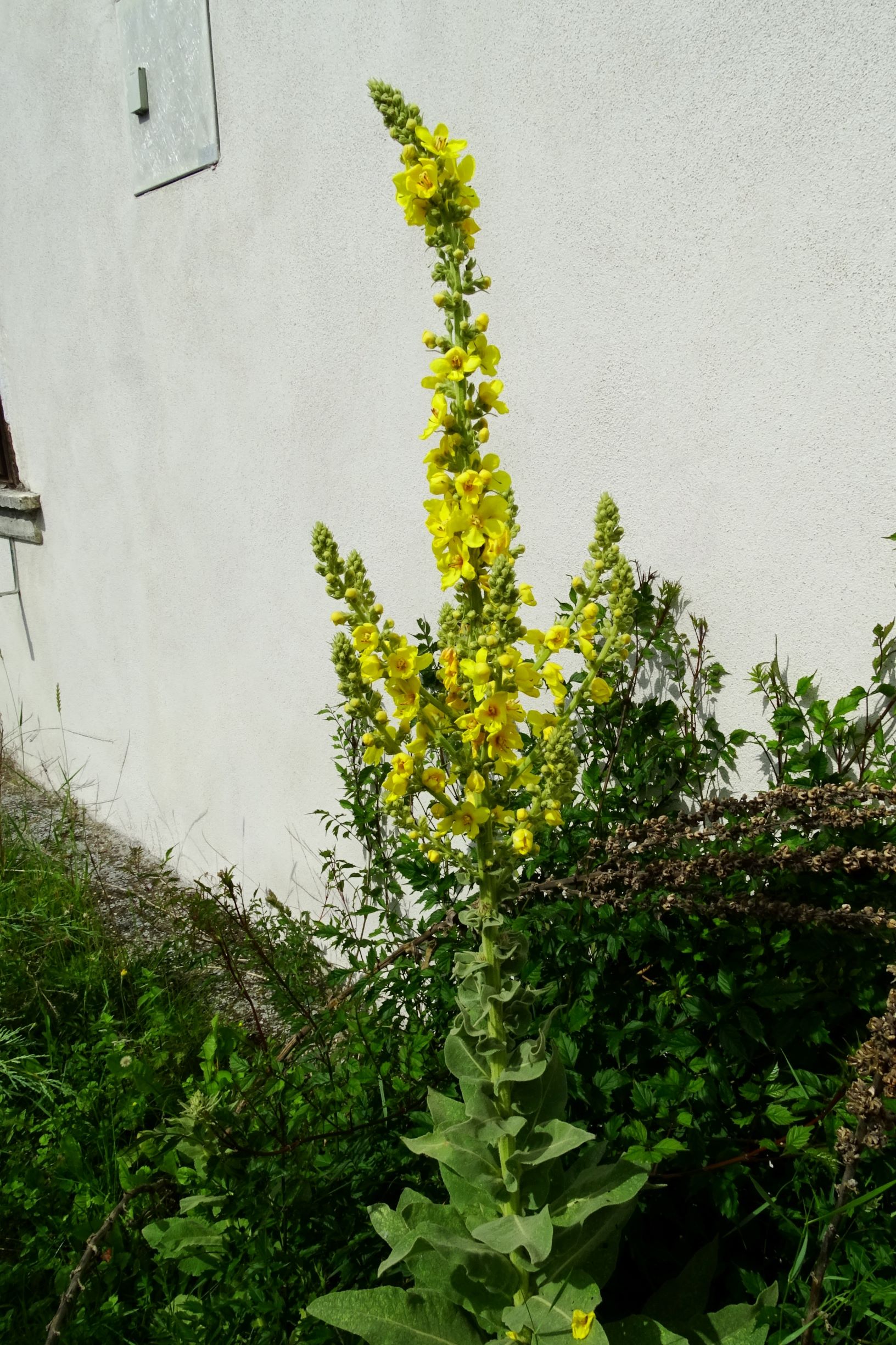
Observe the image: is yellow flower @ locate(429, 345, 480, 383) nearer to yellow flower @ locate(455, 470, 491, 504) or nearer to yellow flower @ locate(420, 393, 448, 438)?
yellow flower @ locate(420, 393, 448, 438)

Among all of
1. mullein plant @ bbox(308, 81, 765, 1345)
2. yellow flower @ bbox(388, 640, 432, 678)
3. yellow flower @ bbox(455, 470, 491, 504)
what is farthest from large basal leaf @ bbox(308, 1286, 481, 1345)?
yellow flower @ bbox(455, 470, 491, 504)

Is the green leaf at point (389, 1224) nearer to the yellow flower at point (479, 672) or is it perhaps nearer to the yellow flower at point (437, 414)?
the yellow flower at point (479, 672)

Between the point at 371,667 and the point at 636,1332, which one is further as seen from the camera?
the point at 636,1332

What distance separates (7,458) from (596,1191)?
5.17 meters

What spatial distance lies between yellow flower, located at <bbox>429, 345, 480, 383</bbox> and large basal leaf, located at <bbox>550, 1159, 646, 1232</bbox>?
1266 mm

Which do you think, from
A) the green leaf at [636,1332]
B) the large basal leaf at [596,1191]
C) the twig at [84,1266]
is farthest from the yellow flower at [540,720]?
the twig at [84,1266]

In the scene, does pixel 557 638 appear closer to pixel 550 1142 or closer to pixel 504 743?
pixel 504 743

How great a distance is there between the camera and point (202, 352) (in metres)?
3.80

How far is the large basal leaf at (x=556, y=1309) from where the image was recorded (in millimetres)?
1495

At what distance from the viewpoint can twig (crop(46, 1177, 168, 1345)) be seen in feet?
5.63

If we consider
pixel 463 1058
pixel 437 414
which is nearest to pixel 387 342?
pixel 437 414

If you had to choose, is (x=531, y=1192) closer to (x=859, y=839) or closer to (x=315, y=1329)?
(x=315, y=1329)

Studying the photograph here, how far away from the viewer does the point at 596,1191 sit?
1568mm

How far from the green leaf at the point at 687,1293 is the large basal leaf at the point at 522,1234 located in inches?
13.9
